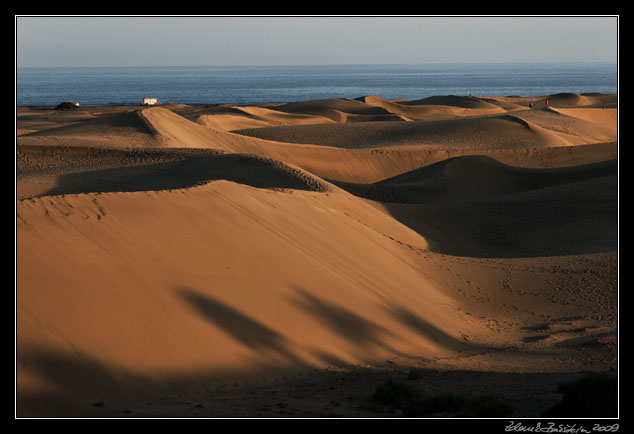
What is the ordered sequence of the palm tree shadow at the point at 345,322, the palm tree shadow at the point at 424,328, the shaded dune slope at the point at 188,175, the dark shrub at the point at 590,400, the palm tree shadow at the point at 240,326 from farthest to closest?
the shaded dune slope at the point at 188,175 → the palm tree shadow at the point at 424,328 → the palm tree shadow at the point at 345,322 → the palm tree shadow at the point at 240,326 → the dark shrub at the point at 590,400

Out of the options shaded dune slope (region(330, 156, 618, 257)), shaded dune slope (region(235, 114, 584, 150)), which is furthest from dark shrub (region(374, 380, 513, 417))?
shaded dune slope (region(235, 114, 584, 150))

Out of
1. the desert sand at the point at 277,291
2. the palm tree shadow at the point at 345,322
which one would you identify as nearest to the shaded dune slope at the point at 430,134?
the desert sand at the point at 277,291

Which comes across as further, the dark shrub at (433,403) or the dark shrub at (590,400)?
the dark shrub at (433,403)

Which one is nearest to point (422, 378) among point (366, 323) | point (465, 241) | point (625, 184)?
point (366, 323)

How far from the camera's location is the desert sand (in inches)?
281

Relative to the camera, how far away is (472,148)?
105 feet

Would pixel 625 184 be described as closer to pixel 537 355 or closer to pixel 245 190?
pixel 537 355

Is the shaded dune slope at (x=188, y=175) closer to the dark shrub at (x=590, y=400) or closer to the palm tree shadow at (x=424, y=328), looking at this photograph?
the palm tree shadow at (x=424, y=328)

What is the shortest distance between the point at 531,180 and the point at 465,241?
7907 millimetres

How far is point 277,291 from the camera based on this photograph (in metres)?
9.79

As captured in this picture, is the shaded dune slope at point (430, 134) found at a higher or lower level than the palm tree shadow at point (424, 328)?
higher

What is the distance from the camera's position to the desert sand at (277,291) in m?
7.14

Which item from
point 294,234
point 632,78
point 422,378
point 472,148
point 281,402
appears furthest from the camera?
point 472,148

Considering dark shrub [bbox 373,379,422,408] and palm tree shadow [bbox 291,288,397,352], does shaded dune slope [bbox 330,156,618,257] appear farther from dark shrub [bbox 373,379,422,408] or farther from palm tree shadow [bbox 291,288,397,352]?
dark shrub [bbox 373,379,422,408]
